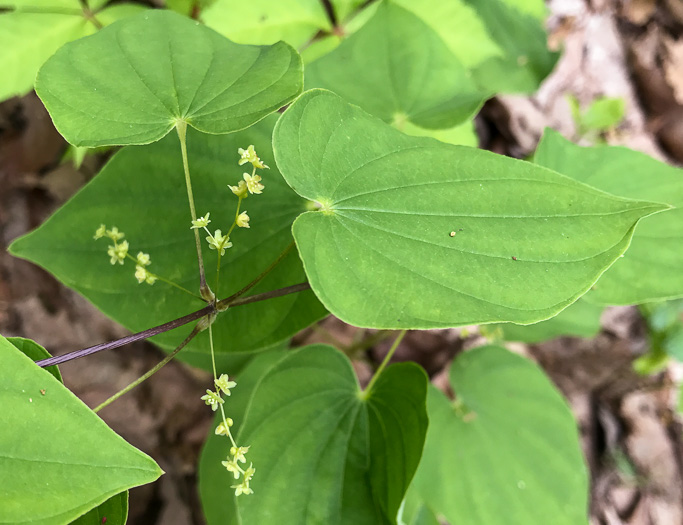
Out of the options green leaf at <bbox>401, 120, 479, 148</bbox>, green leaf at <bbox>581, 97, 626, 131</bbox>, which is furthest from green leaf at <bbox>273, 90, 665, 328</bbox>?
green leaf at <bbox>581, 97, 626, 131</bbox>

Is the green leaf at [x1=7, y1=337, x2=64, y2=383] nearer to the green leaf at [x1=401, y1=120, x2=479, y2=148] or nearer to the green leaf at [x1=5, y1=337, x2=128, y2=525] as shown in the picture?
the green leaf at [x1=5, y1=337, x2=128, y2=525]

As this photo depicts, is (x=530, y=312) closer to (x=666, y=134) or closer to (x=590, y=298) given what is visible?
(x=590, y=298)

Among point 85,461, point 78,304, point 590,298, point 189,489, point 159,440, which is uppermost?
point 85,461

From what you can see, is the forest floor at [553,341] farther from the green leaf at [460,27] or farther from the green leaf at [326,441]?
the green leaf at [326,441]

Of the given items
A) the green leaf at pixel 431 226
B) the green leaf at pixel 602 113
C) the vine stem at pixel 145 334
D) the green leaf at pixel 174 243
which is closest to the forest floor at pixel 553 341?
the green leaf at pixel 602 113

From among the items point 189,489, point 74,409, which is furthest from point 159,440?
point 74,409

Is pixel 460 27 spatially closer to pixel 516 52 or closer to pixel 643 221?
pixel 516 52

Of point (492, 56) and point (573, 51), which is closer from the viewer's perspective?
point (492, 56)
